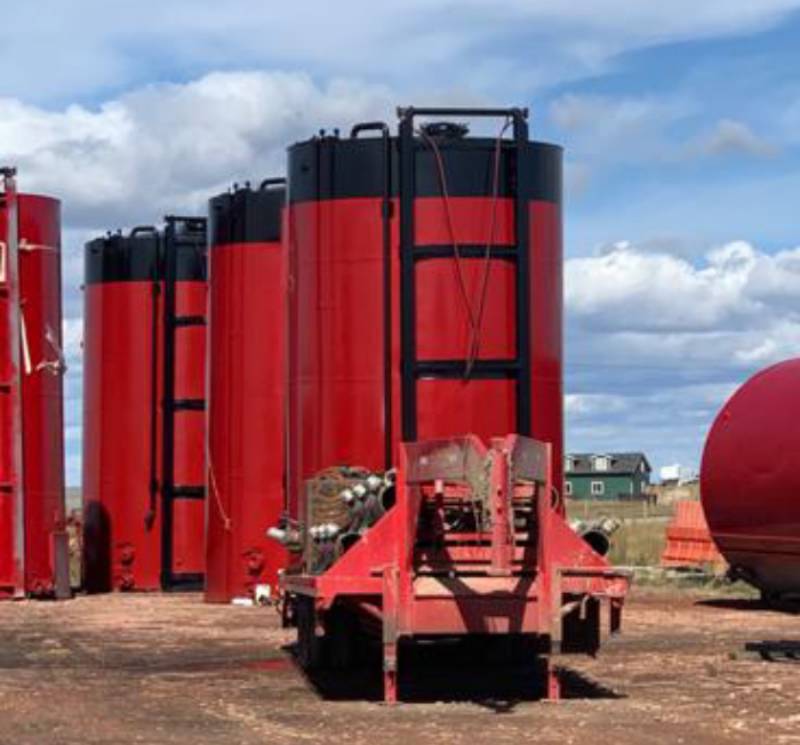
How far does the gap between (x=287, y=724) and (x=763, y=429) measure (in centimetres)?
1118

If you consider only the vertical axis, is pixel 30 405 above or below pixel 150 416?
above

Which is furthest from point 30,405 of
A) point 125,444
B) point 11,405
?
point 125,444

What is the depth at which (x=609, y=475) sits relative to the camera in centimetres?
13062

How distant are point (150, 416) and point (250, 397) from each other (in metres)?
4.69

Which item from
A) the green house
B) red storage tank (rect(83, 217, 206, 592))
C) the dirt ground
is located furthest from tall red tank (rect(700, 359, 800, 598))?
the green house

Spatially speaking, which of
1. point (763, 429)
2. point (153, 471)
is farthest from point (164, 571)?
point (763, 429)

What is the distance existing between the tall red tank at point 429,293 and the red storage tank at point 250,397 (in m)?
8.88

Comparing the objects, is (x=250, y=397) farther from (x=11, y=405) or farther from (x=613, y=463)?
(x=613, y=463)

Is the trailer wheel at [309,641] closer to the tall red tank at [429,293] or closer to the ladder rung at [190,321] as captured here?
the tall red tank at [429,293]

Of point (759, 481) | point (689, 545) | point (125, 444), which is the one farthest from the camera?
point (689, 545)

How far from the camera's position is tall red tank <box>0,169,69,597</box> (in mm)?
25766

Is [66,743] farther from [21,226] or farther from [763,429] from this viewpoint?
[21,226]

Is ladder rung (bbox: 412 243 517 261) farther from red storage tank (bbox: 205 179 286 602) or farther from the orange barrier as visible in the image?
the orange barrier

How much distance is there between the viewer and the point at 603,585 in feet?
41.3
